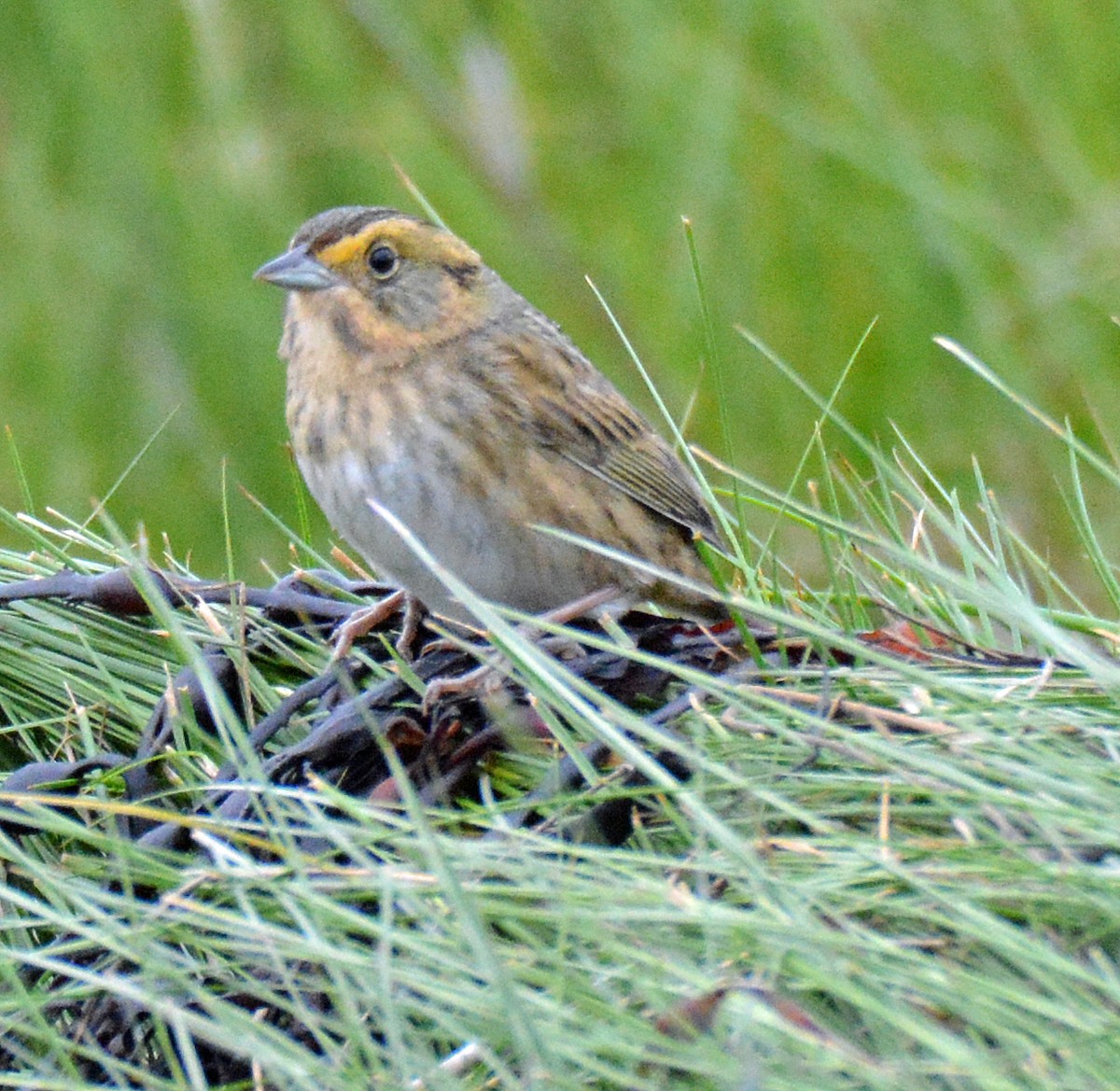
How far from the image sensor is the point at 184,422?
13.4ft

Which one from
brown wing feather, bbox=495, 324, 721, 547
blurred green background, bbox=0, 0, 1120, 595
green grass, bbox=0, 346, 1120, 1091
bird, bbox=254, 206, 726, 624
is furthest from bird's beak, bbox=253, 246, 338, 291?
green grass, bbox=0, 346, 1120, 1091

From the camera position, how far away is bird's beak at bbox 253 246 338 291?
118 inches

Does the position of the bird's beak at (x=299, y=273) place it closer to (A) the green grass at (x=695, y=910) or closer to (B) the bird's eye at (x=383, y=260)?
(B) the bird's eye at (x=383, y=260)

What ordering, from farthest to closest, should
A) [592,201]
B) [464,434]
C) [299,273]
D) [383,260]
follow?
[592,201]
[383,260]
[299,273]
[464,434]

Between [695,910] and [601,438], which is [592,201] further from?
[695,910]

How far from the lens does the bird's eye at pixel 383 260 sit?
309cm

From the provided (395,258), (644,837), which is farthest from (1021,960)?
(395,258)

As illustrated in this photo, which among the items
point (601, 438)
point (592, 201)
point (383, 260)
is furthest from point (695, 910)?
point (592, 201)

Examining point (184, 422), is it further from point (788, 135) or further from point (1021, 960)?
point (1021, 960)

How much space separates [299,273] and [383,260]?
162 millimetres

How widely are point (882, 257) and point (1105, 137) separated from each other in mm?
548

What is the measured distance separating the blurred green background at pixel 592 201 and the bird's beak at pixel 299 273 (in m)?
0.89

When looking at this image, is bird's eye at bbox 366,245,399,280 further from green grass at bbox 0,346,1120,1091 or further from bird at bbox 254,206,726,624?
green grass at bbox 0,346,1120,1091

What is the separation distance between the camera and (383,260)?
3.12m
